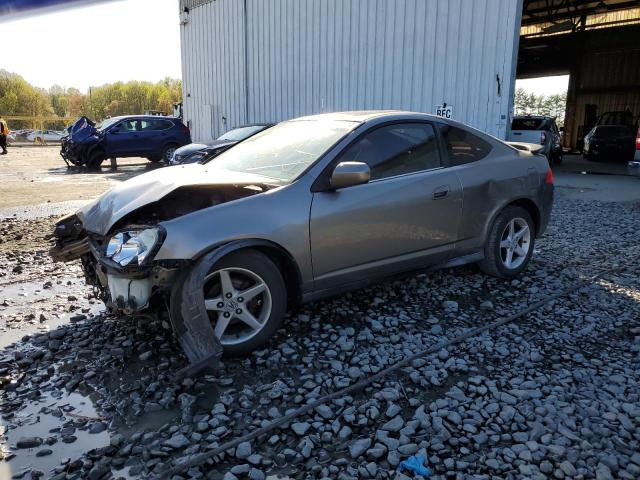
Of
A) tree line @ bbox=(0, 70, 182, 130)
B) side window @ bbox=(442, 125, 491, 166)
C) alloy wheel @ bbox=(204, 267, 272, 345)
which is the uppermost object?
tree line @ bbox=(0, 70, 182, 130)

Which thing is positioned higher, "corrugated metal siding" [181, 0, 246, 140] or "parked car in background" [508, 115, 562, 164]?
"corrugated metal siding" [181, 0, 246, 140]

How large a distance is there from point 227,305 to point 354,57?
11.3m

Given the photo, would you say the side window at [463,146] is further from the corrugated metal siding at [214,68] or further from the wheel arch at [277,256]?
the corrugated metal siding at [214,68]

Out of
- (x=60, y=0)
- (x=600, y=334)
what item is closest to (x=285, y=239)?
(x=60, y=0)

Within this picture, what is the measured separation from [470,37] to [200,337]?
33.4 feet

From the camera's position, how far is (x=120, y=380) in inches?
115

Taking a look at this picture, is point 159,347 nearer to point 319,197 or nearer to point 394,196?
point 319,197

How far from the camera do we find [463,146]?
14.1ft

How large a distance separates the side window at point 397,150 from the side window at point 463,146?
16cm

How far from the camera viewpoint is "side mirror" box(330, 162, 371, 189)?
3.30m

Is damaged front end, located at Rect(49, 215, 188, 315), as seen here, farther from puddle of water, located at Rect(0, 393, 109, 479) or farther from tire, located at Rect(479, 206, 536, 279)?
tire, located at Rect(479, 206, 536, 279)

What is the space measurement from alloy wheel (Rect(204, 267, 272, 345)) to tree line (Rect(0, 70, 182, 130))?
73127 mm

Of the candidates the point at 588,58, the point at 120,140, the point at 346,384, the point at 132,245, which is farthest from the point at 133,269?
the point at 588,58

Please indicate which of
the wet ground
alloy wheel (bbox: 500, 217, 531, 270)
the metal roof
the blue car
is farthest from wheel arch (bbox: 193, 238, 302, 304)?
the metal roof
